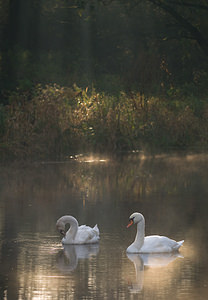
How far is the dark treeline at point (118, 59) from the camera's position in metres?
30.1

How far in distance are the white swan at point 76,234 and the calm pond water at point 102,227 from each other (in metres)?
0.13

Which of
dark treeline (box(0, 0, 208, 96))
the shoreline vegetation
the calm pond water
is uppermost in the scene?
the calm pond water

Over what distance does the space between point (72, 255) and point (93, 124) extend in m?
16.5

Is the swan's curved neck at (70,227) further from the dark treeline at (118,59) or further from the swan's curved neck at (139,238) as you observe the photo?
the dark treeline at (118,59)

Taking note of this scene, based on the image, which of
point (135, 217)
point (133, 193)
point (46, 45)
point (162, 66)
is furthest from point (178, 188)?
point (46, 45)

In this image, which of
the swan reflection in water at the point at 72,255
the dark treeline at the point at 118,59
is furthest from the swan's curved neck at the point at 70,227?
the dark treeline at the point at 118,59

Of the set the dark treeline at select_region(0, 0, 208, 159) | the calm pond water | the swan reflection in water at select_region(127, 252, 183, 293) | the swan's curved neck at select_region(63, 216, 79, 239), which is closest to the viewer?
the calm pond water

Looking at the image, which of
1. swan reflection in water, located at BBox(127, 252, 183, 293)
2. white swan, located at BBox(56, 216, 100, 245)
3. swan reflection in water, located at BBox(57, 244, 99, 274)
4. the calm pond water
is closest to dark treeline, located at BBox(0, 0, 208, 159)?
the calm pond water

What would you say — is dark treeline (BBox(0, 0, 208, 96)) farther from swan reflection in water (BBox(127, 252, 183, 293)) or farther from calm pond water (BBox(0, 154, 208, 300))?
swan reflection in water (BBox(127, 252, 183, 293))

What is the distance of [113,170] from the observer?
22078 mm

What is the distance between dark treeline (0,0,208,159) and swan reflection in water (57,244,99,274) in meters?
14.4

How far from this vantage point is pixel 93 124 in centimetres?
2761

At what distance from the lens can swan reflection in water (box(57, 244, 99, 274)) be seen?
10.3 metres

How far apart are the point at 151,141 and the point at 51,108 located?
4.77 meters
